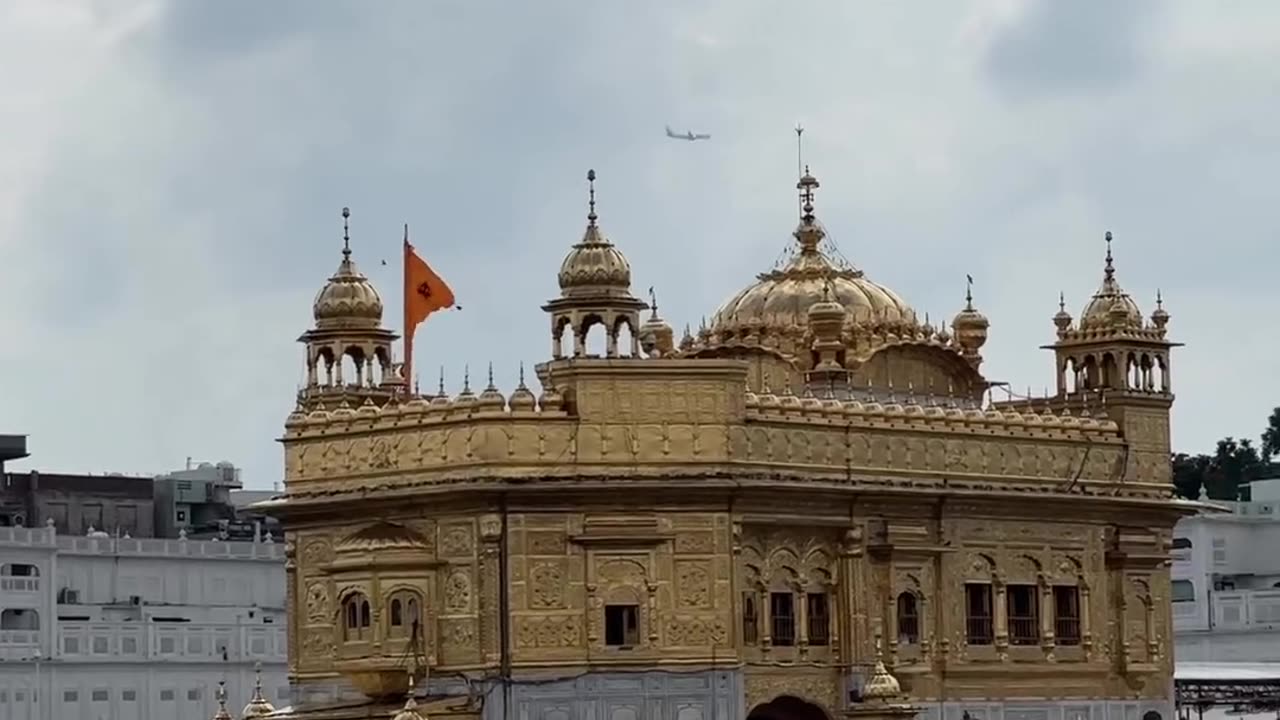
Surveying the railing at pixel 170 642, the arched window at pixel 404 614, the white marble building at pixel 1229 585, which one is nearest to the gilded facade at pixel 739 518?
the arched window at pixel 404 614

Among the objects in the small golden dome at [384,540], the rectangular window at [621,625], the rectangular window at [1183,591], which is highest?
the rectangular window at [1183,591]

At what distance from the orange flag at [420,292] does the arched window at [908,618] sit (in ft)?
27.1

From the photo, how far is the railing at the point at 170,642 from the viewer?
89.4 metres

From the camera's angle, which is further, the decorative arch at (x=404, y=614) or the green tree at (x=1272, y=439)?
the green tree at (x=1272, y=439)

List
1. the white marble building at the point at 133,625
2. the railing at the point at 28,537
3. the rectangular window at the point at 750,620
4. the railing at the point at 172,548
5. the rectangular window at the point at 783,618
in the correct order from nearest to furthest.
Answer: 1. the rectangular window at the point at 750,620
2. the rectangular window at the point at 783,618
3. the white marble building at the point at 133,625
4. the railing at the point at 28,537
5. the railing at the point at 172,548

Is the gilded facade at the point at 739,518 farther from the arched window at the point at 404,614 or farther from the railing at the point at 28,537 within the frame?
the railing at the point at 28,537

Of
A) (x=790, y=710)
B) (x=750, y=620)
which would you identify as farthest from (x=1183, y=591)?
(x=750, y=620)

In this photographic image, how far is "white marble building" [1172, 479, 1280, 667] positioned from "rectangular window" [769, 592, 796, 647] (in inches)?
1492

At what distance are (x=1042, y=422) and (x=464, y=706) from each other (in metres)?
11.3

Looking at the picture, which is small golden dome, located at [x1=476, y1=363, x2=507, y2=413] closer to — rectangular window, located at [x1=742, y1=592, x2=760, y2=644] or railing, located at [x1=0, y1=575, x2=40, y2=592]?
rectangular window, located at [x1=742, y1=592, x2=760, y2=644]

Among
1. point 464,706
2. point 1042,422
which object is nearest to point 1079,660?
point 1042,422

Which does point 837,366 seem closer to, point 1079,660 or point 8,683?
point 1079,660

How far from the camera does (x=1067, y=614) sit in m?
56.5

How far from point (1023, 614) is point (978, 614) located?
1077mm
